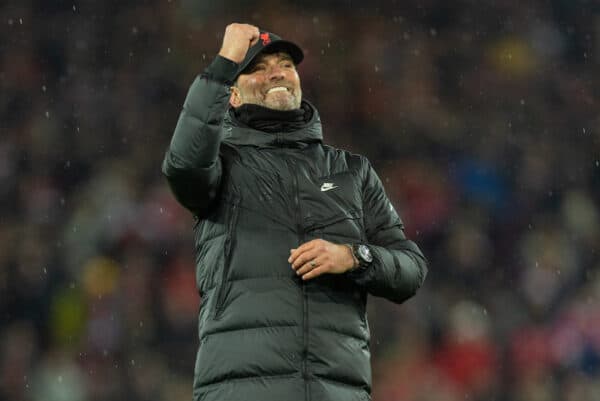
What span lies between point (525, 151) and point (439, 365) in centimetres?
168

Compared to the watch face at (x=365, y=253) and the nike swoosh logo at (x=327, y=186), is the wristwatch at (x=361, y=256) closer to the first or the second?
the watch face at (x=365, y=253)

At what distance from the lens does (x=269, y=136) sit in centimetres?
279

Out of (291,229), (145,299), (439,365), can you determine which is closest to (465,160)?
(439,365)

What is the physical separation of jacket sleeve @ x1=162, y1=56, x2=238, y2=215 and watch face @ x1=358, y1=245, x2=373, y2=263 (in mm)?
399

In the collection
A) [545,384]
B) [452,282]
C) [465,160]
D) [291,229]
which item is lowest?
[545,384]

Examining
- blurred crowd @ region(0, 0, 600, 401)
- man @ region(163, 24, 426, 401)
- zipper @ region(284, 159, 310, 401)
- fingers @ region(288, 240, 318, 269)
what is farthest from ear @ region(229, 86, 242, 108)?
blurred crowd @ region(0, 0, 600, 401)

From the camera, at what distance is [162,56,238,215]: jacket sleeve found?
2.55 metres

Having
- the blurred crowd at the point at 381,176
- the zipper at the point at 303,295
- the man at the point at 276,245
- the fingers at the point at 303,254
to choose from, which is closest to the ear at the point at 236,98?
the man at the point at 276,245

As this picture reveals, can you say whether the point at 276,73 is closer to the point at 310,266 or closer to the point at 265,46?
the point at 265,46

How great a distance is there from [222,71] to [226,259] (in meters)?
0.44

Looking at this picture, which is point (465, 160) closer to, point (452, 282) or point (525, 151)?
point (525, 151)

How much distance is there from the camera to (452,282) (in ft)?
20.9

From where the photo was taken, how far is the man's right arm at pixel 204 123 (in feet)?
8.36

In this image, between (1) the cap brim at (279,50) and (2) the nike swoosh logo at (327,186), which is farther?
(1) the cap brim at (279,50)
